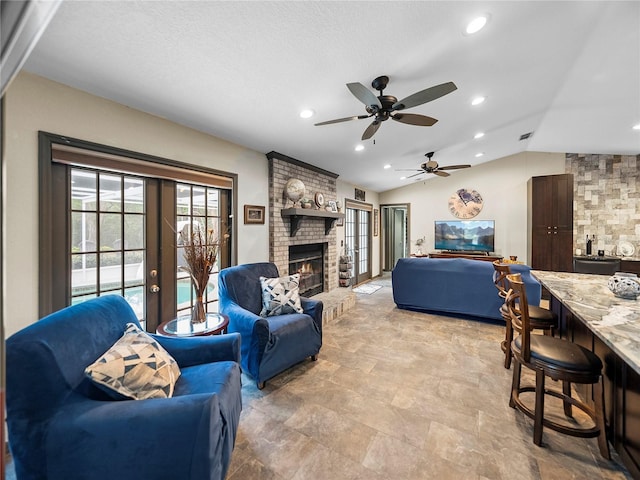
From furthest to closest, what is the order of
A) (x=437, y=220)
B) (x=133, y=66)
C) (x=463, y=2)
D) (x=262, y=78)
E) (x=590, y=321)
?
(x=437, y=220) → (x=262, y=78) → (x=133, y=66) → (x=463, y=2) → (x=590, y=321)

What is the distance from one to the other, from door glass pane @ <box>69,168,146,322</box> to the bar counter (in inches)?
126

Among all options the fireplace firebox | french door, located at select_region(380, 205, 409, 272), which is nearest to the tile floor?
the fireplace firebox

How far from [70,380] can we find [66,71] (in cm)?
190

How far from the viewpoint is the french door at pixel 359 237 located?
20.3ft

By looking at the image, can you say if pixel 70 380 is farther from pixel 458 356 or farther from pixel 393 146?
pixel 393 146

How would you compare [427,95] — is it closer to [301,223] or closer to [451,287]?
[301,223]

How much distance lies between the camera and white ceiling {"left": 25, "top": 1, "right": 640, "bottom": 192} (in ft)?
4.91

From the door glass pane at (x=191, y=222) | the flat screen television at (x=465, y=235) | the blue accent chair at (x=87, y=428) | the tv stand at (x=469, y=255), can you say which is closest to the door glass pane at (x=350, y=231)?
the tv stand at (x=469, y=255)

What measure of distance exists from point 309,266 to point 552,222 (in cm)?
500

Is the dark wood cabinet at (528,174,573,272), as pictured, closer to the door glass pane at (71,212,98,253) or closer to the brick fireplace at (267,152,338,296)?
the brick fireplace at (267,152,338,296)

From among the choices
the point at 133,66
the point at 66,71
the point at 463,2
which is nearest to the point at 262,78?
the point at 133,66

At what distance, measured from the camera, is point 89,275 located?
2.11 metres

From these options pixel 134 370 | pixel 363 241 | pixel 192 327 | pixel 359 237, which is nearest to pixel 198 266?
pixel 192 327

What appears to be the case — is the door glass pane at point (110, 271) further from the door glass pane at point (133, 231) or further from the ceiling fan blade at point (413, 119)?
the ceiling fan blade at point (413, 119)
